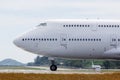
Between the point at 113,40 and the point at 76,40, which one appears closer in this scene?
the point at 113,40

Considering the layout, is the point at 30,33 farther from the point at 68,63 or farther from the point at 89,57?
the point at 68,63

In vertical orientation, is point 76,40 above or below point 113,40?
above

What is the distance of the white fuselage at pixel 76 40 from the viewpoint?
179 feet

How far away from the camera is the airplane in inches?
2149

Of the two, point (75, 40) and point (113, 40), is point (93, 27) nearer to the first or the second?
point (75, 40)

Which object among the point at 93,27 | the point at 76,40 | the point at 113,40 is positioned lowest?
the point at 113,40

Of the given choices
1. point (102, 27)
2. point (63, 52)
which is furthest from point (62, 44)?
point (102, 27)

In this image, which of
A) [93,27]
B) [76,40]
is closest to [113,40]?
[93,27]

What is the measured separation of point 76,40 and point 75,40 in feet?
0.31

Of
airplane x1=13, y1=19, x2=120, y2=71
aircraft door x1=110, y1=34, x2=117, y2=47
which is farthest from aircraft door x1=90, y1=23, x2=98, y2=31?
aircraft door x1=110, y1=34, x2=117, y2=47

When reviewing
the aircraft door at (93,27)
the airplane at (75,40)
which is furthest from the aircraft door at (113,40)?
the aircraft door at (93,27)

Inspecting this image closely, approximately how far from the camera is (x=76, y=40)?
5472 centimetres

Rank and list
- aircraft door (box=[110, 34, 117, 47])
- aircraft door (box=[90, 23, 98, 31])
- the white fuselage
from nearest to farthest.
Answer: aircraft door (box=[110, 34, 117, 47]) < the white fuselage < aircraft door (box=[90, 23, 98, 31])

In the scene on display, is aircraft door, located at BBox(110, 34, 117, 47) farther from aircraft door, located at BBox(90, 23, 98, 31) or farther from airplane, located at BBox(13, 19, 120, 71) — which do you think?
aircraft door, located at BBox(90, 23, 98, 31)
